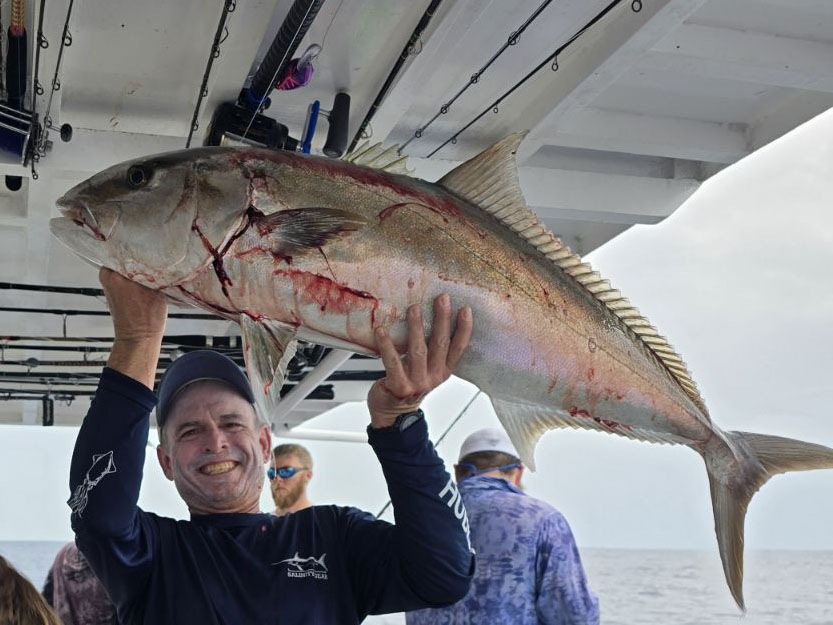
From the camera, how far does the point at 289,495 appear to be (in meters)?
6.45

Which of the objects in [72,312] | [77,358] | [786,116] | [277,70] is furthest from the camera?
[77,358]

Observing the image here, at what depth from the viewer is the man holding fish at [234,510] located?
199cm

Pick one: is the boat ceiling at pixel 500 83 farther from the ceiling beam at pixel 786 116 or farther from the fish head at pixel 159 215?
the fish head at pixel 159 215

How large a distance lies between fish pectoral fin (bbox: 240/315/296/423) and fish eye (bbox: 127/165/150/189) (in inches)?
12.3

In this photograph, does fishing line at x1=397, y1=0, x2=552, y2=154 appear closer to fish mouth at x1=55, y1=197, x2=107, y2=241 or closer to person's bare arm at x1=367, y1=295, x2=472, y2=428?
person's bare arm at x1=367, y1=295, x2=472, y2=428

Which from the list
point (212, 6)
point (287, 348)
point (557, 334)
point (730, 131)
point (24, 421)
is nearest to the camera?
point (287, 348)

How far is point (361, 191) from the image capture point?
1716mm

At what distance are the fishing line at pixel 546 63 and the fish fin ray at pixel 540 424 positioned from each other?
77.3 inches

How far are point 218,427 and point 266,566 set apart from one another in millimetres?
386

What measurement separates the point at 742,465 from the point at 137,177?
1.36 m

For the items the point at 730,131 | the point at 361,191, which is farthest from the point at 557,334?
the point at 730,131

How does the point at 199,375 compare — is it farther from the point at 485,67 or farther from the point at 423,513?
the point at 485,67

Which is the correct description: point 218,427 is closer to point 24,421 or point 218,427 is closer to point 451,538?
point 451,538

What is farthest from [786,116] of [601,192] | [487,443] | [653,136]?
[487,443]
